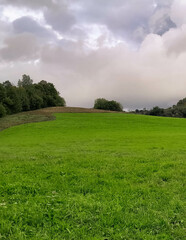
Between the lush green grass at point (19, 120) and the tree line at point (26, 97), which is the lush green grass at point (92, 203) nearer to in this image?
the lush green grass at point (19, 120)

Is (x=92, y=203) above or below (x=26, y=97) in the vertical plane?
below

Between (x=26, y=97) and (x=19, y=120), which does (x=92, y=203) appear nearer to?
(x=19, y=120)

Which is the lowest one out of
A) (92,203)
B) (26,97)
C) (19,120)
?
(92,203)

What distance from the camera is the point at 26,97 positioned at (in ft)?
237

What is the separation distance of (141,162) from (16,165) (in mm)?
6093

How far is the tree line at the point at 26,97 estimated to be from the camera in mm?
61475

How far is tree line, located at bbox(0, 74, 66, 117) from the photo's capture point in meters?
61.5

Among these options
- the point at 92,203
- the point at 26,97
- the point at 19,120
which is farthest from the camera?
the point at 26,97

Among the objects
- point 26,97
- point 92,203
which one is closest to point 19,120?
point 26,97

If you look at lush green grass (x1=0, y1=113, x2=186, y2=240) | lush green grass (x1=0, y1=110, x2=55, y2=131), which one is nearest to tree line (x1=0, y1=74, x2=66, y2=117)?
lush green grass (x1=0, y1=110, x2=55, y2=131)

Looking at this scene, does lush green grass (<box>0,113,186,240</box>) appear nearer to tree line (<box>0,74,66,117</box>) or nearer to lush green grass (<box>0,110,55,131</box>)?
lush green grass (<box>0,110,55,131</box>)

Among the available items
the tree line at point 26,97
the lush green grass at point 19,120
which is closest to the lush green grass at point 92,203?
the lush green grass at point 19,120

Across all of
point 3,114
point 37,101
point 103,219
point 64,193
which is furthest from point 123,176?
point 37,101

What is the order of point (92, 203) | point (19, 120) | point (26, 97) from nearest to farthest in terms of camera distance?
point (92, 203)
point (19, 120)
point (26, 97)
